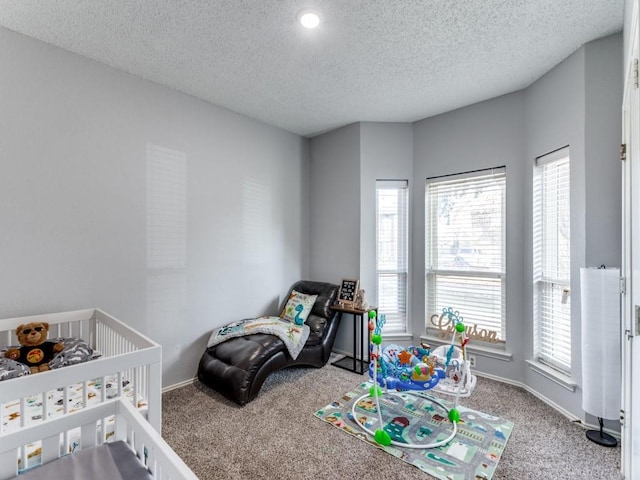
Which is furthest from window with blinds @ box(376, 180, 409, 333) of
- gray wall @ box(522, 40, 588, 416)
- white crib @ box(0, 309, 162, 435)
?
white crib @ box(0, 309, 162, 435)

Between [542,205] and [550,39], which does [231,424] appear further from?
[550,39]

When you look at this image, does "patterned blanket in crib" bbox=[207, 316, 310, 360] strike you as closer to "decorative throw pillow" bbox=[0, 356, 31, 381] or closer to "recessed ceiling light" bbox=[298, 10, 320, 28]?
"decorative throw pillow" bbox=[0, 356, 31, 381]

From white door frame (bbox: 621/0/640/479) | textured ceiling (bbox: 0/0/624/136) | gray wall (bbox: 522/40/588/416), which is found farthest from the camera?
gray wall (bbox: 522/40/588/416)

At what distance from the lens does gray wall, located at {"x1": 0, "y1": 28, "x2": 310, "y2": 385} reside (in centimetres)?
212

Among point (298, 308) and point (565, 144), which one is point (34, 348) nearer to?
point (298, 308)

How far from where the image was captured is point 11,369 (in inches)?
63.3

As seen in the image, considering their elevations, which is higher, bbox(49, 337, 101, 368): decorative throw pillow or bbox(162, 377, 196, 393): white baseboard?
bbox(49, 337, 101, 368): decorative throw pillow

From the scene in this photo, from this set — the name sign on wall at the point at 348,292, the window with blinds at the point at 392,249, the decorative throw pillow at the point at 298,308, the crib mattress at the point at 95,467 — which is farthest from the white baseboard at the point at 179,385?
the window with blinds at the point at 392,249

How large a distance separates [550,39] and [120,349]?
3.53 meters

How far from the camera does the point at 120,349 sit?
1990 millimetres

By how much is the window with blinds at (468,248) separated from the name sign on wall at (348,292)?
81 cm

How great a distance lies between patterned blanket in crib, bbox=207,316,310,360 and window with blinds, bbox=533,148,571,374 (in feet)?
6.92

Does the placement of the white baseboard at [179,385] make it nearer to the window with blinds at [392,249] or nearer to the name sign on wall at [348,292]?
the name sign on wall at [348,292]

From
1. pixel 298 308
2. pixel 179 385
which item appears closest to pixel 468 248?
pixel 298 308
